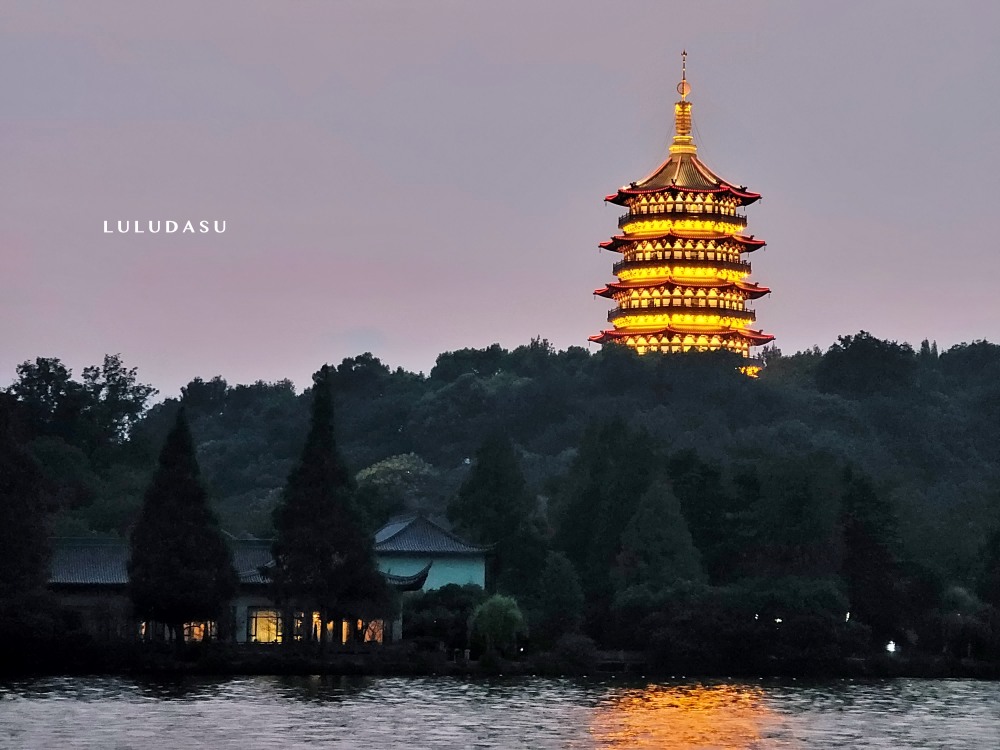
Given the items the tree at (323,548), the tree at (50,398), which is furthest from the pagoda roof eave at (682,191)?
the tree at (323,548)

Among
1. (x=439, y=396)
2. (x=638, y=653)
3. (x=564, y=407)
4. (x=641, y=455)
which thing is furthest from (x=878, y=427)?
(x=638, y=653)

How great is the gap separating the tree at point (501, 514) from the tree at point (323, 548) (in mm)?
8635

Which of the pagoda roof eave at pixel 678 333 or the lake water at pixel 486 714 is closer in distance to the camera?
the lake water at pixel 486 714

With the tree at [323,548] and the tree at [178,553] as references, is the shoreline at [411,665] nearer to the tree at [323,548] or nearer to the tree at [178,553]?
the tree at [178,553]

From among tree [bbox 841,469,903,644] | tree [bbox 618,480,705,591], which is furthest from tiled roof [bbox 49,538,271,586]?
tree [bbox 841,469,903,644]

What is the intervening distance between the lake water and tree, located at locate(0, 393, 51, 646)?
150 inches

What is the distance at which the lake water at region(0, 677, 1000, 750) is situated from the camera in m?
46.2

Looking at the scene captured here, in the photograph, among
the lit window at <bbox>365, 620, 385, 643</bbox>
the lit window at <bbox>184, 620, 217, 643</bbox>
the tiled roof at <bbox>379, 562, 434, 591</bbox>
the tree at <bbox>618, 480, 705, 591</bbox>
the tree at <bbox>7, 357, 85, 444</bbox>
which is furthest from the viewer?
the tree at <bbox>7, 357, 85, 444</bbox>

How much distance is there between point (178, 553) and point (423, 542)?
12.4 meters

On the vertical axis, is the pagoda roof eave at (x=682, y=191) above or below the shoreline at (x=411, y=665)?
above

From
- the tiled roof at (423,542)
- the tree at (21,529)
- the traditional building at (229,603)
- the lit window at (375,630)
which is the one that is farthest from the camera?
the tiled roof at (423,542)

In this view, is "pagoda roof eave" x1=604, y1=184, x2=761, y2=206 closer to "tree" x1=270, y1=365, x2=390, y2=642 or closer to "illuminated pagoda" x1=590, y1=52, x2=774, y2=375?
"illuminated pagoda" x1=590, y1=52, x2=774, y2=375

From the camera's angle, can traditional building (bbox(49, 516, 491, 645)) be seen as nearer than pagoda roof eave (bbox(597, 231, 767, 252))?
Yes

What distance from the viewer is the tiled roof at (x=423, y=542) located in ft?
237
